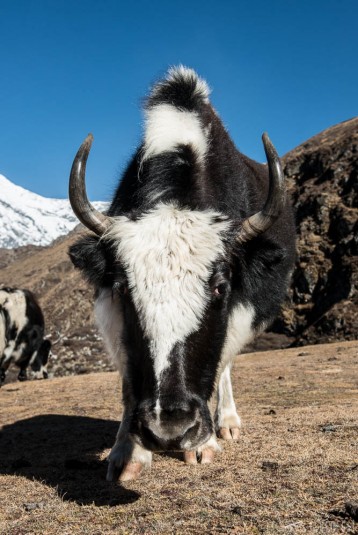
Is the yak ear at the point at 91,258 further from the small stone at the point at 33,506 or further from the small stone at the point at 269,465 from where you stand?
the small stone at the point at 269,465

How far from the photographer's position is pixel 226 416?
5.61m

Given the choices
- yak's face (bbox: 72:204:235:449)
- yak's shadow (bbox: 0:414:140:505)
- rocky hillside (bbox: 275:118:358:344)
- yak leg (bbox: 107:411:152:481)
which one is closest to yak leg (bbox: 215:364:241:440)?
yak's shadow (bbox: 0:414:140:505)

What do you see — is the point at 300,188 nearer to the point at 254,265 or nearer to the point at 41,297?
the point at 41,297

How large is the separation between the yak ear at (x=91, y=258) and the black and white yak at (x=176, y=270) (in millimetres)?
11

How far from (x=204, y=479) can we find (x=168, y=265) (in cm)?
145

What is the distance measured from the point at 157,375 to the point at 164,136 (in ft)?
8.11

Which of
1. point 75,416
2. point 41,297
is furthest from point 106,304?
point 41,297

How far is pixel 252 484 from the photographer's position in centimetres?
349

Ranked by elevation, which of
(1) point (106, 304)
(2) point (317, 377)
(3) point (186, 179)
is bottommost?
(2) point (317, 377)

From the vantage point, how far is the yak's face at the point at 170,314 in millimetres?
3102

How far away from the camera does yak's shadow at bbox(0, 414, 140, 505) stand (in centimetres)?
377

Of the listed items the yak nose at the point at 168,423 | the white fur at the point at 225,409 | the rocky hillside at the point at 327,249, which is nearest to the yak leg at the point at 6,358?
the white fur at the point at 225,409

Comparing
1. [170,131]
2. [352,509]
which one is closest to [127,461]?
[352,509]

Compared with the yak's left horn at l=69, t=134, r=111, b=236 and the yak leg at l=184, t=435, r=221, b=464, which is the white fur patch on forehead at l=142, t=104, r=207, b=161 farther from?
the yak leg at l=184, t=435, r=221, b=464
